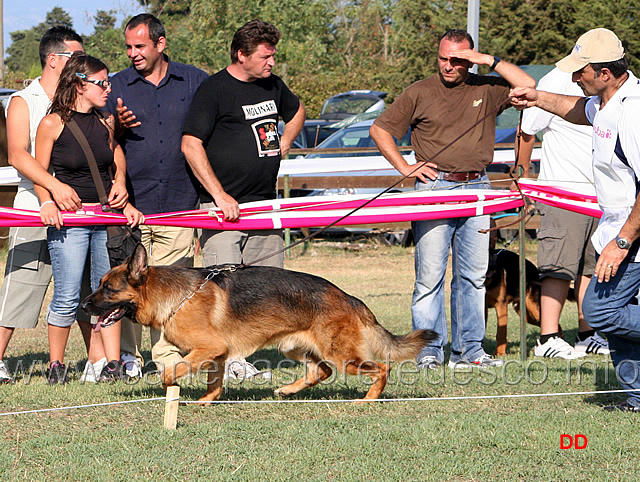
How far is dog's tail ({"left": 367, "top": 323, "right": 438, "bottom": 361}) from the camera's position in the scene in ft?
17.4

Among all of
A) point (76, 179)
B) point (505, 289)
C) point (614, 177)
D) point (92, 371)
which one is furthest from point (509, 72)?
point (92, 371)

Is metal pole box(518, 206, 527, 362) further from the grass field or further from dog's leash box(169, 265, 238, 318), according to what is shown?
dog's leash box(169, 265, 238, 318)

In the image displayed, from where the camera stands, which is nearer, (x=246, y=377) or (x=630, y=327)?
(x=630, y=327)

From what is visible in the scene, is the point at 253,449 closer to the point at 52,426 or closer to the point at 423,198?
the point at 52,426

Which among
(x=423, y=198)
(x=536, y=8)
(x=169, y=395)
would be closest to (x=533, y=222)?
(x=423, y=198)

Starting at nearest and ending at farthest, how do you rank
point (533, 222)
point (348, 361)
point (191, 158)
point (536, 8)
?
point (348, 361)
point (191, 158)
point (533, 222)
point (536, 8)

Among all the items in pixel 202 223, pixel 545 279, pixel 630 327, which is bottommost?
pixel 545 279

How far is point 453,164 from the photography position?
6.32 m

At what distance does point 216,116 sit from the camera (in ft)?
19.1

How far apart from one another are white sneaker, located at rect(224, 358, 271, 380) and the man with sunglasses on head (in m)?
1.45

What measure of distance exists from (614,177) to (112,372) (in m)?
3.59

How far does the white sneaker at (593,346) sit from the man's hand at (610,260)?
277cm

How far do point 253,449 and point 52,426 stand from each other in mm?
1280

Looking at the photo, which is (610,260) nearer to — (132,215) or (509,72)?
(509,72)
